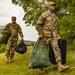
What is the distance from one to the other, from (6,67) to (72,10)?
8.82 m

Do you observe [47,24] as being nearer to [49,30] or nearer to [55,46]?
[49,30]

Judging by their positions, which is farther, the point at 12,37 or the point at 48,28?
the point at 12,37

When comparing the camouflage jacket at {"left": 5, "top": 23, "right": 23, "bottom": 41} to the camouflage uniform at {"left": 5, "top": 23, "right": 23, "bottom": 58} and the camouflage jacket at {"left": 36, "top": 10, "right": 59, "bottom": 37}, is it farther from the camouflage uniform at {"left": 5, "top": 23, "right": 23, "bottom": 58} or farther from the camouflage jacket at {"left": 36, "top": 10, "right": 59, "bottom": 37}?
the camouflage jacket at {"left": 36, "top": 10, "right": 59, "bottom": 37}

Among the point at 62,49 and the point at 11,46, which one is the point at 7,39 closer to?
the point at 11,46

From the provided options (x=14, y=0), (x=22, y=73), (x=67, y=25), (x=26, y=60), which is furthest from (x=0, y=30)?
(x=14, y=0)

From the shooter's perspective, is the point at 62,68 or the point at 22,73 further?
the point at 22,73

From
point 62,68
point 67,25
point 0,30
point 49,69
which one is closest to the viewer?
point 62,68

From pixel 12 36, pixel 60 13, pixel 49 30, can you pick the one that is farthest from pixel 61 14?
pixel 49 30

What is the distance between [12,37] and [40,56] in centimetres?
363

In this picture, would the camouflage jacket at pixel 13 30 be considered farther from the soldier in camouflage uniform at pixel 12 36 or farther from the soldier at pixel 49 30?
the soldier at pixel 49 30

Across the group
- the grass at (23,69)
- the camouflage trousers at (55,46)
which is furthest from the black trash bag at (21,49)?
the camouflage trousers at (55,46)

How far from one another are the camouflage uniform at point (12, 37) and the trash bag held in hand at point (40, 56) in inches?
135

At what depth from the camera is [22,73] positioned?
37.2 feet

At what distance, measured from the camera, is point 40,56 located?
9836 mm
